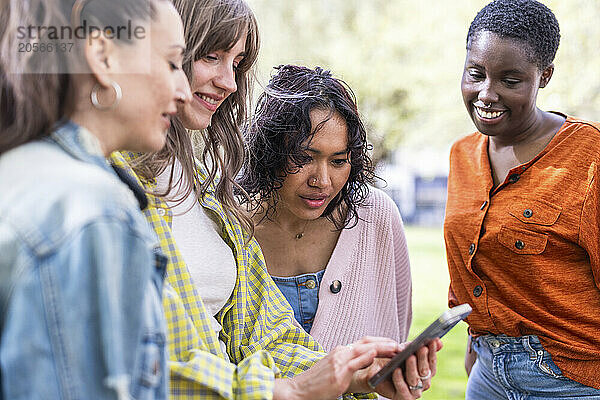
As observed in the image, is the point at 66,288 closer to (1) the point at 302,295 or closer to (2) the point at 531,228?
(1) the point at 302,295

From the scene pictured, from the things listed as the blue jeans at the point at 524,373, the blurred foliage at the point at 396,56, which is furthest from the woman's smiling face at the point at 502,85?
the blurred foliage at the point at 396,56

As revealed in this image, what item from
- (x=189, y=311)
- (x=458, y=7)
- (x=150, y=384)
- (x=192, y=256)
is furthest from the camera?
(x=458, y=7)

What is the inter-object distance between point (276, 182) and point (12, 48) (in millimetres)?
1352

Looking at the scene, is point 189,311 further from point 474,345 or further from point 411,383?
point 474,345

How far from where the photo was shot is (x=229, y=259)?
6.66ft

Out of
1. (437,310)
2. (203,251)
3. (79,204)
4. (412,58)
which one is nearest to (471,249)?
(203,251)

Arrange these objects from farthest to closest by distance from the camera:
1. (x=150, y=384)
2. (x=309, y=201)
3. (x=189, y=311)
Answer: (x=309, y=201) < (x=189, y=311) < (x=150, y=384)

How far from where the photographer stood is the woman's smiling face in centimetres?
226

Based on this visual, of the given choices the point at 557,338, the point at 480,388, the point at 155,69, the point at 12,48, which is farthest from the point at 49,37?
the point at 480,388

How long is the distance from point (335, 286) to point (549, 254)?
28.4 inches

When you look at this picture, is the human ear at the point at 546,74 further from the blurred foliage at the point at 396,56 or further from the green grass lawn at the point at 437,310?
the blurred foliage at the point at 396,56

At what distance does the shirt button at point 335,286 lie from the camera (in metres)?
2.43

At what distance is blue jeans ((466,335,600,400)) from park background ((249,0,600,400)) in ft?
18.5

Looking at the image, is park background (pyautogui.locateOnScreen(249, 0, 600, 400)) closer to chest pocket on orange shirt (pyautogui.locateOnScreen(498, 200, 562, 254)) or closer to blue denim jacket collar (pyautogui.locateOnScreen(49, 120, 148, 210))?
chest pocket on orange shirt (pyautogui.locateOnScreen(498, 200, 562, 254))
